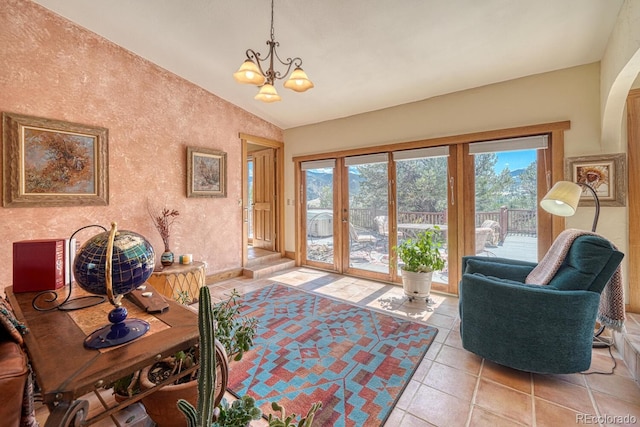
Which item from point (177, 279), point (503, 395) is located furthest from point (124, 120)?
point (503, 395)

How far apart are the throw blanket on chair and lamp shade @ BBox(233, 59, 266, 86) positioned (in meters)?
2.56

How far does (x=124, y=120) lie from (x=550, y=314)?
14.1 ft

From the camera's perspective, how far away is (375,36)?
8.45 feet

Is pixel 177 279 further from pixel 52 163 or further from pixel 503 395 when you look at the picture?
pixel 503 395

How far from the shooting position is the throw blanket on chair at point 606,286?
6.29ft

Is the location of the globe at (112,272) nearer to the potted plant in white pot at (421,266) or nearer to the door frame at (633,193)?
the potted plant in white pot at (421,266)

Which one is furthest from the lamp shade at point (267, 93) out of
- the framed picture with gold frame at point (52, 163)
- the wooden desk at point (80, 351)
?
the framed picture with gold frame at point (52, 163)

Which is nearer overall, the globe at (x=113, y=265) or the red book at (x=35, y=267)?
the globe at (x=113, y=265)

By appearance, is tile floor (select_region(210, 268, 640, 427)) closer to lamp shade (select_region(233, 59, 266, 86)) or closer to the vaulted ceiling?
lamp shade (select_region(233, 59, 266, 86))

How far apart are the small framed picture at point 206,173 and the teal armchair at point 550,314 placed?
346cm

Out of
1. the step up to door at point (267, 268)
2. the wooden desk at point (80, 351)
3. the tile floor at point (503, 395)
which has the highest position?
the wooden desk at point (80, 351)

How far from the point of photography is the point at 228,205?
4.30 m

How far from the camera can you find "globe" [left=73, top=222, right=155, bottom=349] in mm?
882

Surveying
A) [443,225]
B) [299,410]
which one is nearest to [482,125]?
[443,225]
